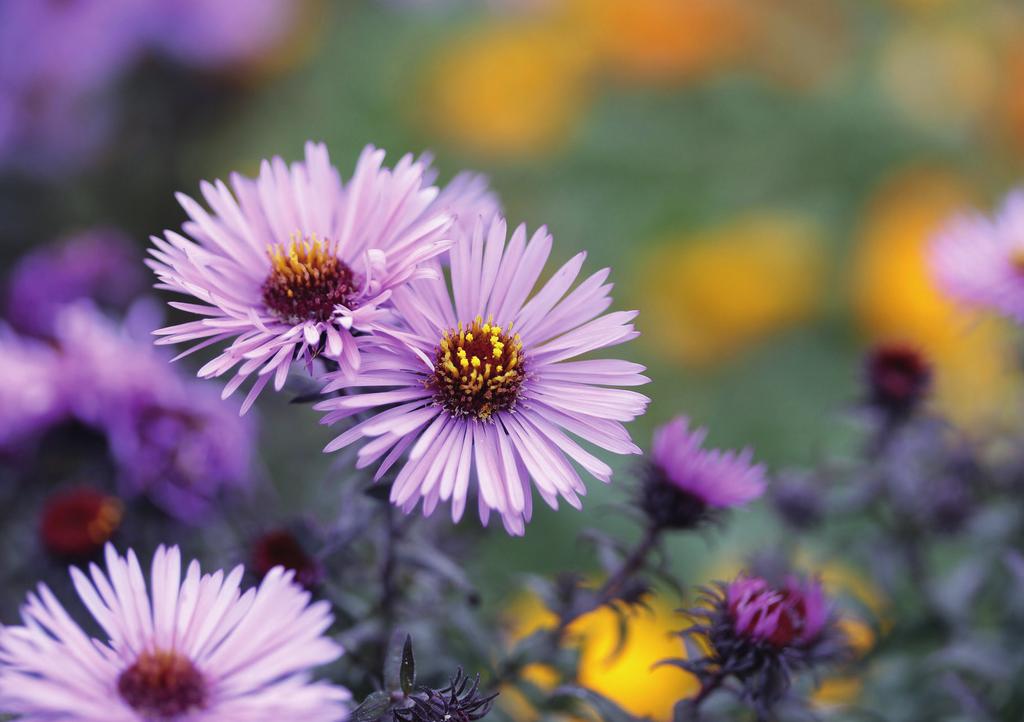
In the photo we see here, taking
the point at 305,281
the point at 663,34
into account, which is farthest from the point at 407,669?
the point at 663,34

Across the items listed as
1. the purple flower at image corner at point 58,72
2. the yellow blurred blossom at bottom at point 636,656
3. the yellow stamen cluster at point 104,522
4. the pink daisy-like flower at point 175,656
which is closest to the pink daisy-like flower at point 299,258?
the pink daisy-like flower at point 175,656

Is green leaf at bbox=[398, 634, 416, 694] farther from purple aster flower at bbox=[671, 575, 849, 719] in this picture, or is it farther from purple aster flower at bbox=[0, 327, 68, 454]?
purple aster flower at bbox=[0, 327, 68, 454]

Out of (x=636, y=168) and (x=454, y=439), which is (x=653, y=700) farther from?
(x=636, y=168)

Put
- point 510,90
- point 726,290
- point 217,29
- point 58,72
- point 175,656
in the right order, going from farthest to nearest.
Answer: point 510,90 → point 217,29 → point 726,290 → point 58,72 → point 175,656

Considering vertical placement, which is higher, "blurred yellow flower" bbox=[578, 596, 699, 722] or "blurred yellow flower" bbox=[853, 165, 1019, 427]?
"blurred yellow flower" bbox=[853, 165, 1019, 427]

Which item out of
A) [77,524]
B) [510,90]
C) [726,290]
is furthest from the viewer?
[510,90]

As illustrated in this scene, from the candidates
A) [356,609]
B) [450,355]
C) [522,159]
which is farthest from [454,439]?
[522,159]

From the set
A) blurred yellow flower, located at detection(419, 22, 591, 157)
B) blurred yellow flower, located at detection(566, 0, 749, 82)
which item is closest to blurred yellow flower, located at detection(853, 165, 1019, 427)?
blurred yellow flower, located at detection(566, 0, 749, 82)

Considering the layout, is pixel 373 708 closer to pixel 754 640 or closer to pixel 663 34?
pixel 754 640
